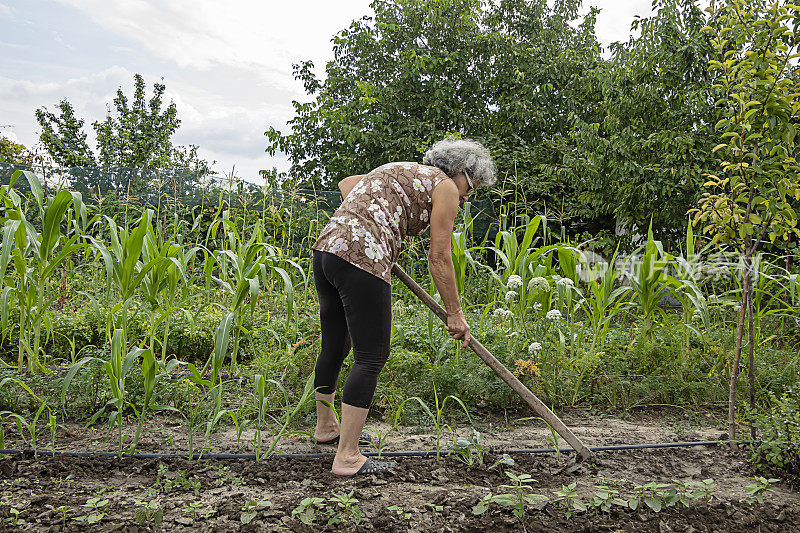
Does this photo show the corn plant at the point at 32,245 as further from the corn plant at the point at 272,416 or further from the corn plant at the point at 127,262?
the corn plant at the point at 272,416

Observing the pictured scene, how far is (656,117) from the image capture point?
6.55m

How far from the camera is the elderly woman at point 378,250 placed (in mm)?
2156

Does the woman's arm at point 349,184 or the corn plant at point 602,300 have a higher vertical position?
the woman's arm at point 349,184

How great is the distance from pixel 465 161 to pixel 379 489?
1328 millimetres

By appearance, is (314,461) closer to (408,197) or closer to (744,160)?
(408,197)

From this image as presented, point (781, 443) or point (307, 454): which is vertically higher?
point (781, 443)

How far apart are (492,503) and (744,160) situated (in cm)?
198

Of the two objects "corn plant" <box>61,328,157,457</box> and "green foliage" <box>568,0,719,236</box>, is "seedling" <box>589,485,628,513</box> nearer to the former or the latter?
"corn plant" <box>61,328,157,457</box>

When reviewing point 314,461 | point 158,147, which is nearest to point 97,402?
point 314,461

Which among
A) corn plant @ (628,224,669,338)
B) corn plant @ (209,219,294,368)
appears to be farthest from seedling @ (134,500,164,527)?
corn plant @ (628,224,669,338)

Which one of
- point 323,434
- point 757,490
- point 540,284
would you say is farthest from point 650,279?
point 323,434

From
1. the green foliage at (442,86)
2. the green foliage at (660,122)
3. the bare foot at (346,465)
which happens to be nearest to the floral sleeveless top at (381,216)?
the bare foot at (346,465)

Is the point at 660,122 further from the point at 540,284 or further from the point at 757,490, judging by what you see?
the point at 757,490

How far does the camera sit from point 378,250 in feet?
7.11
